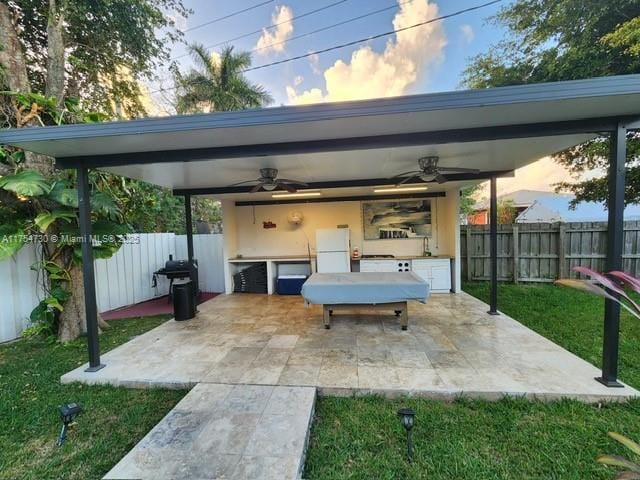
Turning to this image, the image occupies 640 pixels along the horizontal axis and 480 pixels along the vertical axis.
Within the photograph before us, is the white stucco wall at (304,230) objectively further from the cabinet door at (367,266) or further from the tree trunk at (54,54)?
the tree trunk at (54,54)

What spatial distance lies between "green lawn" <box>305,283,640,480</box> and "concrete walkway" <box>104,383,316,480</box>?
210 mm

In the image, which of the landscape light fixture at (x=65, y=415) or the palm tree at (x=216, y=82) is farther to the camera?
the palm tree at (x=216, y=82)

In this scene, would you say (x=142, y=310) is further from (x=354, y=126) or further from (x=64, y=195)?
Answer: (x=354, y=126)

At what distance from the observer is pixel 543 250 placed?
729 centimetres

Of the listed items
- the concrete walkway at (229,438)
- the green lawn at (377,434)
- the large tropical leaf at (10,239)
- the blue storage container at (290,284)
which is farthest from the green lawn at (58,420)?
the blue storage container at (290,284)

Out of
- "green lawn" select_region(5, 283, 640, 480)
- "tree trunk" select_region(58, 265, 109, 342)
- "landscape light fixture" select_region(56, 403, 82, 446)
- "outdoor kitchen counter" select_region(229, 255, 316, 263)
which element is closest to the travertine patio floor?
"green lawn" select_region(5, 283, 640, 480)

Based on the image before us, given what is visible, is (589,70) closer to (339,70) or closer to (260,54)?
(339,70)

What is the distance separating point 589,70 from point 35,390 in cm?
1079

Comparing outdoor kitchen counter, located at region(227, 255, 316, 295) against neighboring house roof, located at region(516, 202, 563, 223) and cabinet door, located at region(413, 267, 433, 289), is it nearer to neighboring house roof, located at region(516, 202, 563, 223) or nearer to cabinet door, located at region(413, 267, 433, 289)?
cabinet door, located at region(413, 267, 433, 289)

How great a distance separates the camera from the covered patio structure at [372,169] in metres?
2.33

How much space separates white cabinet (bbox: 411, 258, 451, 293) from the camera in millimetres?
6637

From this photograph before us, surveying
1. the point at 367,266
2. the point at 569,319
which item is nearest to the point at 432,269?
the point at 367,266

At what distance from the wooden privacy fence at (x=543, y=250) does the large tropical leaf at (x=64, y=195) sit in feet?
27.5

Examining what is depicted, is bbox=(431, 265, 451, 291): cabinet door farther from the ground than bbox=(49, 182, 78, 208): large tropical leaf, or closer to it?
closer to it
